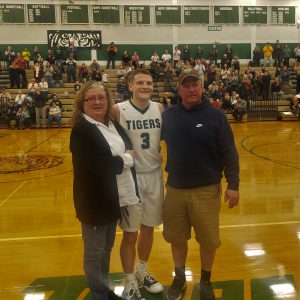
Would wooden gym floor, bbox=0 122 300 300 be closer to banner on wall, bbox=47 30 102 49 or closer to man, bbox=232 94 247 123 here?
man, bbox=232 94 247 123

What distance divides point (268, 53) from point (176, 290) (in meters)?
22.7

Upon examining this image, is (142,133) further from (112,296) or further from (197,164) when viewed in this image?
(112,296)

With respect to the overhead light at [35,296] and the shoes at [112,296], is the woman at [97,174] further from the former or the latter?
the overhead light at [35,296]

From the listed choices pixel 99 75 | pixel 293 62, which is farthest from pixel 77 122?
Result: pixel 293 62

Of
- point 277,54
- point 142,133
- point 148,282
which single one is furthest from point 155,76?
point 148,282

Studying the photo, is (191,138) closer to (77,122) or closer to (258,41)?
(77,122)

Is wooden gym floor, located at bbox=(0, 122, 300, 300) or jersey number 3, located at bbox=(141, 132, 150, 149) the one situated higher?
jersey number 3, located at bbox=(141, 132, 150, 149)

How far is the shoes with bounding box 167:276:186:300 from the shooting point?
10.6 feet

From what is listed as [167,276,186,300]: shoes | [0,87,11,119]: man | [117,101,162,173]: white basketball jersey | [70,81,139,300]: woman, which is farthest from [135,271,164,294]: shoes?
[0,87,11,119]: man

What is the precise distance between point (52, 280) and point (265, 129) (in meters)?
12.7

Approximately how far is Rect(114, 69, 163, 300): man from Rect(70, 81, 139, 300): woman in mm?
319

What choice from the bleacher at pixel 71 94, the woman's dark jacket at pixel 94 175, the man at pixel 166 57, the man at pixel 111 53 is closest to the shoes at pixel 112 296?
the woman's dark jacket at pixel 94 175

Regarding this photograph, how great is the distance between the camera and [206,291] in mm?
3205

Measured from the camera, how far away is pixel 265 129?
15.1 m
